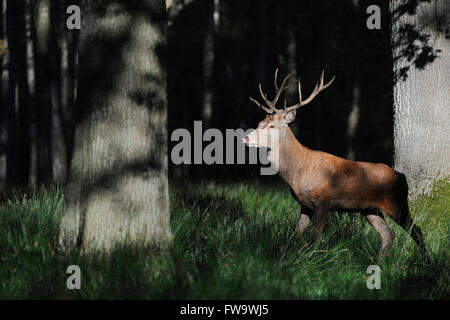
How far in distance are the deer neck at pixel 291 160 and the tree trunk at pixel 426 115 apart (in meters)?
1.41

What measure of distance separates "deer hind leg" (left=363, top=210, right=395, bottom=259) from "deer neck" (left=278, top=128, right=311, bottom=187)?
0.86m

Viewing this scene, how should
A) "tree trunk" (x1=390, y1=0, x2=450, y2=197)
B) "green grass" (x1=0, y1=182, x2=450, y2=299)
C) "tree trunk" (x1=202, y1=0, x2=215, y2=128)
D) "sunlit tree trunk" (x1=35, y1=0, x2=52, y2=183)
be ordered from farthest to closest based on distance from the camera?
"tree trunk" (x1=202, y1=0, x2=215, y2=128), "sunlit tree trunk" (x1=35, y1=0, x2=52, y2=183), "tree trunk" (x1=390, y1=0, x2=450, y2=197), "green grass" (x1=0, y1=182, x2=450, y2=299)

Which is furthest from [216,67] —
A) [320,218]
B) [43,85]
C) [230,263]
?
[230,263]

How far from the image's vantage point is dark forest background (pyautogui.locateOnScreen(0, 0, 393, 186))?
1262 centimetres

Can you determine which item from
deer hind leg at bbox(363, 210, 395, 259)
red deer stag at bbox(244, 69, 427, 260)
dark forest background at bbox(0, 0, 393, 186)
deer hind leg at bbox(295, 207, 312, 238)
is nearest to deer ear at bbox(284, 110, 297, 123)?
red deer stag at bbox(244, 69, 427, 260)

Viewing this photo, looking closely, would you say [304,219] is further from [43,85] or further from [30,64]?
[30,64]

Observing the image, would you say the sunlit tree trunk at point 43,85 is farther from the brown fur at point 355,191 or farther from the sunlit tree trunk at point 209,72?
the brown fur at point 355,191

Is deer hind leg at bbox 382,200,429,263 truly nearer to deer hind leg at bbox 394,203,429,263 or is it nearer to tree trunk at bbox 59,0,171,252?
deer hind leg at bbox 394,203,429,263

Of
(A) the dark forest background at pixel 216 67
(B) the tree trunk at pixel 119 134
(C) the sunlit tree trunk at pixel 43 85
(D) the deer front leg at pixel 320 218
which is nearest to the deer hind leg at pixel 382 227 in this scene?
(D) the deer front leg at pixel 320 218

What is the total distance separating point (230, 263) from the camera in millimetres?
4285

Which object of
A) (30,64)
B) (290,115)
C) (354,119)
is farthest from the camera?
(30,64)

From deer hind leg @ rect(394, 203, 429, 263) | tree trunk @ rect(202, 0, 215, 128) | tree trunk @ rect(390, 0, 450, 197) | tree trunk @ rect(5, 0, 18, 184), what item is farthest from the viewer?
tree trunk @ rect(202, 0, 215, 128)

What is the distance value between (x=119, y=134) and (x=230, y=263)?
147 centimetres

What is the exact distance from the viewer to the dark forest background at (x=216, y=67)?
12.6 metres
